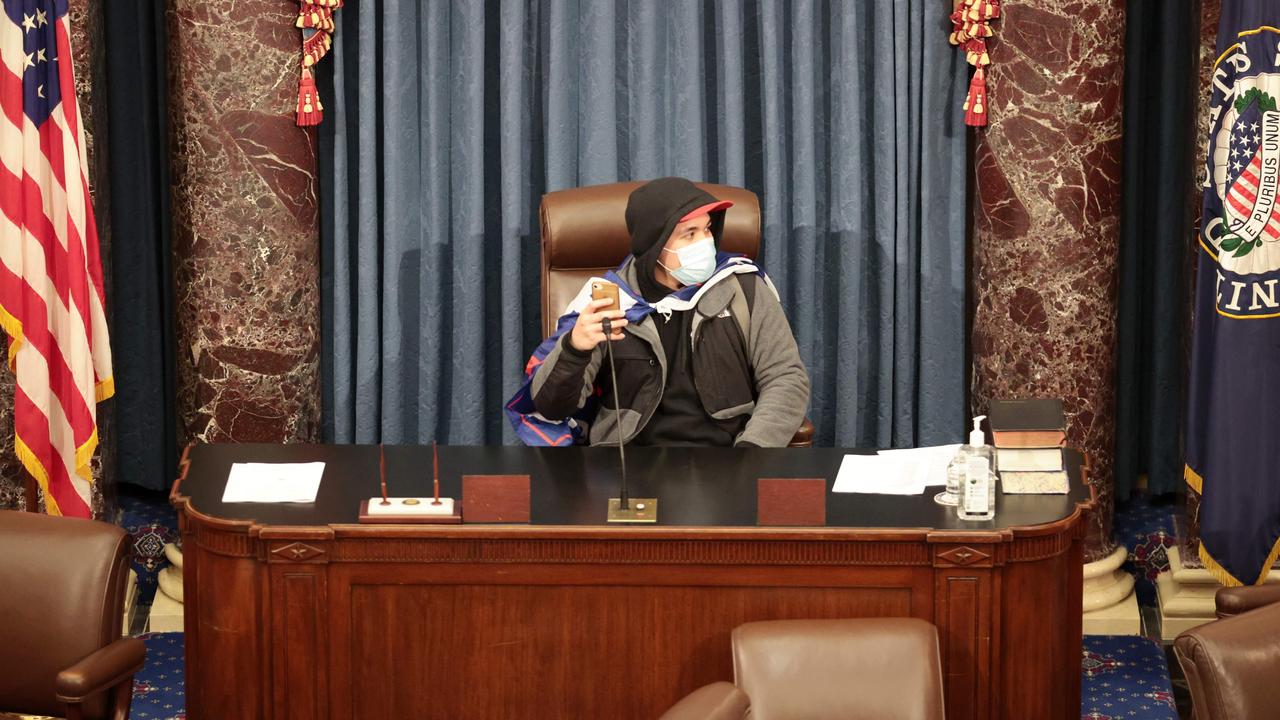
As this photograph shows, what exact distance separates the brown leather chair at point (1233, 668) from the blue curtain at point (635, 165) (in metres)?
2.42

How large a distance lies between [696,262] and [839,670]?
1.50 meters

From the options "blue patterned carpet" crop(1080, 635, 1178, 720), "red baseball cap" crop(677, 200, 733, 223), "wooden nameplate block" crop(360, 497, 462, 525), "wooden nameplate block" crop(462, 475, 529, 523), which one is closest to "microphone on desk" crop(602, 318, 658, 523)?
"wooden nameplate block" crop(462, 475, 529, 523)

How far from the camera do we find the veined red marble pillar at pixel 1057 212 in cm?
443

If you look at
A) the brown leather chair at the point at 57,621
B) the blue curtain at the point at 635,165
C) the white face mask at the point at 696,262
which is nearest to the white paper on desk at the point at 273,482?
the brown leather chair at the point at 57,621

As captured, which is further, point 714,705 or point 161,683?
point 161,683

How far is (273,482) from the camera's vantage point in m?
3.21

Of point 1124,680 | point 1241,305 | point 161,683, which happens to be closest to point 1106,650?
point 1124,680

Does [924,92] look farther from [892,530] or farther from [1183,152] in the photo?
[892,530]

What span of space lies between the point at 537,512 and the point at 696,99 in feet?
6.98

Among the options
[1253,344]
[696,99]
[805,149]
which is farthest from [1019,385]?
[696,99]

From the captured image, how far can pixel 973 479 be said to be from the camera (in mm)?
2959

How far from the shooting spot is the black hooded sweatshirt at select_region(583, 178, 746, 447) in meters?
3.89

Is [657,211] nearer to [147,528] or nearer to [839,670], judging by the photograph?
[839,670]

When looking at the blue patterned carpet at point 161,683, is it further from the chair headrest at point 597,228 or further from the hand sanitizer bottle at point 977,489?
the hand sanitizer bottle at point 977,489
